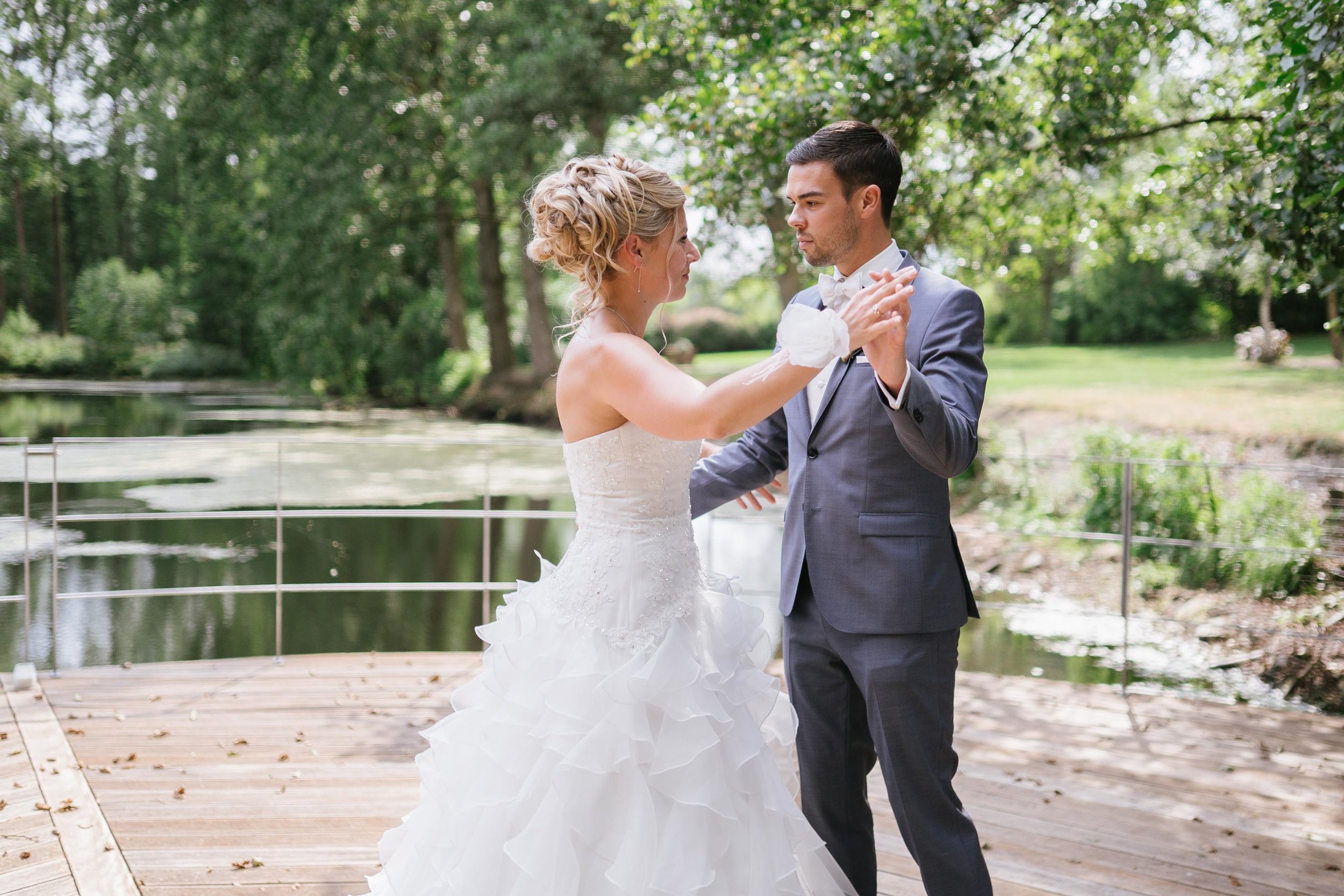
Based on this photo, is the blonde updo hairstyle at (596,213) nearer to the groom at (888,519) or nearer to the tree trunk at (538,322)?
the groom at (888,519)

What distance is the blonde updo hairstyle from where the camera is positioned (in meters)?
1.69

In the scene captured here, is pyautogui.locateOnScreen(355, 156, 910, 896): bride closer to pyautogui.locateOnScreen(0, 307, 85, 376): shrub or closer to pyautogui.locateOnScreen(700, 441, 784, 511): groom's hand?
pyautogui.locateOnScreen(700, 441, 784, 511): groom's hand

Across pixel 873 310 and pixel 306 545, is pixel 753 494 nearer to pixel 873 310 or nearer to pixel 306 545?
pixel 873 310

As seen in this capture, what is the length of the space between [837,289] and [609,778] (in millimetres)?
940

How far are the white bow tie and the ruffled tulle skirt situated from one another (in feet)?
2.00

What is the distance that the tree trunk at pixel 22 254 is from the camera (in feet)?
Answer: 46.6

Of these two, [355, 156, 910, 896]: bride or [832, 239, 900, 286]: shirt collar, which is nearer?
[355, 156, 910, 896]: bride

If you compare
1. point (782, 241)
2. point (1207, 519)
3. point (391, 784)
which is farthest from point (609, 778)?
point (1207, 519)

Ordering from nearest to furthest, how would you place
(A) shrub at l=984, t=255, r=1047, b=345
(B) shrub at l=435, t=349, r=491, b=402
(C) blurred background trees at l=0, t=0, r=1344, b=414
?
(C) blurred background trees at l=0, t=0, r=1344, b=414 → (B) shrub at l=435, t=349, r=491, b=402 → (A) shrub at l=984, t=255, r=1047, b=345

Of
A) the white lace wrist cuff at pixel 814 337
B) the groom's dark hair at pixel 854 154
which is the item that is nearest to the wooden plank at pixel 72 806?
the white lace wrist cuff at pixel 814 337

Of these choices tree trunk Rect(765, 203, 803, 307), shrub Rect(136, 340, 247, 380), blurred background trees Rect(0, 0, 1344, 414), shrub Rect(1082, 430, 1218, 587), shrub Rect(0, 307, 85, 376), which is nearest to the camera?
blurred background trees Rect(0, 0, 1344, 414)

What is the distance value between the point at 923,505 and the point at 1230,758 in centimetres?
230

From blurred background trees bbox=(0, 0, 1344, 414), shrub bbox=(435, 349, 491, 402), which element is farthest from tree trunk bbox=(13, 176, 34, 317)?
shrub bbox=(435, 349, 491, 402)

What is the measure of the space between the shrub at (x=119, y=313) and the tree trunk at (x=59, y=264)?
138 mm
